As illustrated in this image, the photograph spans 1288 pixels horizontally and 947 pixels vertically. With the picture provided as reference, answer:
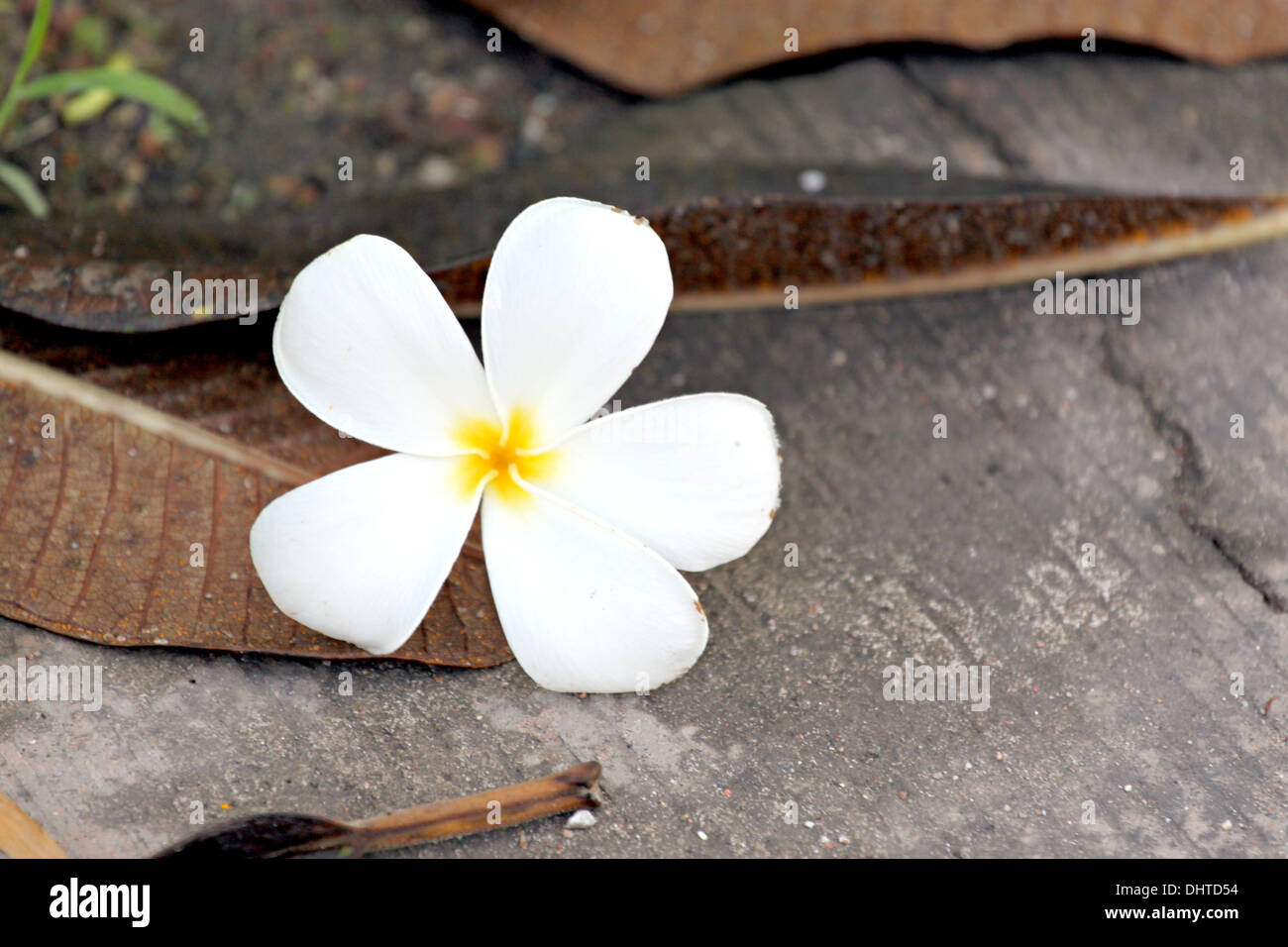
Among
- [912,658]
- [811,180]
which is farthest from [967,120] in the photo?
[912,658]

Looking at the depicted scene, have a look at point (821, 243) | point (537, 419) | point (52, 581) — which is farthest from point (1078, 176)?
point (52, 581)

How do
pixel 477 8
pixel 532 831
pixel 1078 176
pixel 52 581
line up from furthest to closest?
pixel 477 8
pixel 1078 176
pixel 52 581
pixel 532 831

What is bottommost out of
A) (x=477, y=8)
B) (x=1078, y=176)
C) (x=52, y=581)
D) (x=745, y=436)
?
(x=52, y=581)

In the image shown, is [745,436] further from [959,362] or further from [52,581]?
[52,581]

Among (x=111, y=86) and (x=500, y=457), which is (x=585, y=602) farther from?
(x=111, y=86)

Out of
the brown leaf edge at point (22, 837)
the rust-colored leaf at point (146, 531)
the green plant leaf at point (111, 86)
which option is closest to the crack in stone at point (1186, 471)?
the rust-colored leaf at point (146, 531)

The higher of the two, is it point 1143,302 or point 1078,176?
point 1078,176

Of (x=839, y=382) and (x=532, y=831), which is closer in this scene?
(x=532, y=831)

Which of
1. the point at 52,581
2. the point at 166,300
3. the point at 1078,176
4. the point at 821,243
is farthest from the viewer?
the point at 1078,176
